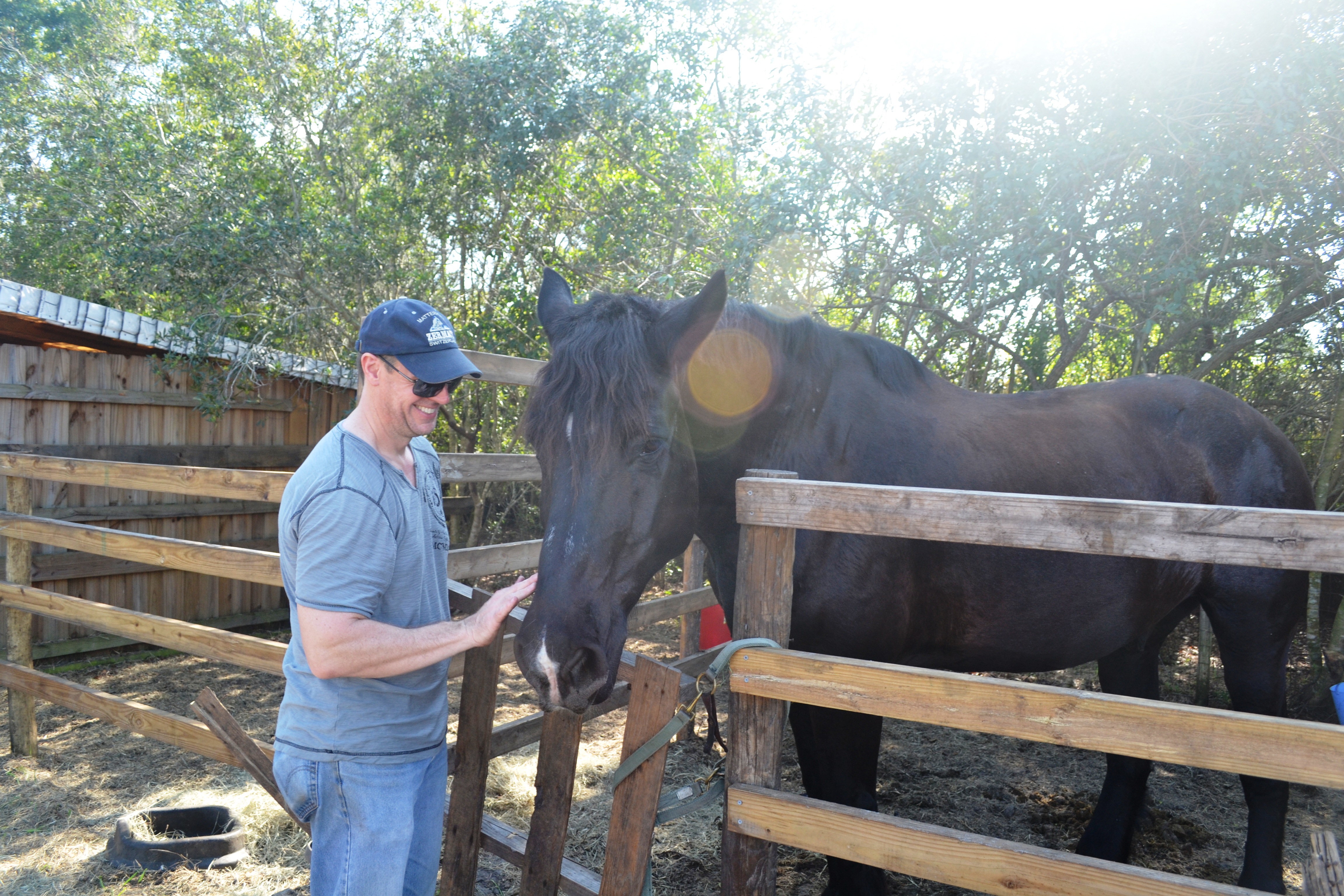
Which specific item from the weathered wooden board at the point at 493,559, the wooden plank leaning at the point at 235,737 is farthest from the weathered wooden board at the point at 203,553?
the wooden plank leaning at the point at 235,737

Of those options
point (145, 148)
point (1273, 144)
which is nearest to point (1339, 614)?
point (1273, 144)

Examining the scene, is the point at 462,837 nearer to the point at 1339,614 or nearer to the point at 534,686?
the point at 534,686

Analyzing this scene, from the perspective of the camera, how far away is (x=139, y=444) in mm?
7391

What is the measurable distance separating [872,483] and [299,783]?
203 centimetres

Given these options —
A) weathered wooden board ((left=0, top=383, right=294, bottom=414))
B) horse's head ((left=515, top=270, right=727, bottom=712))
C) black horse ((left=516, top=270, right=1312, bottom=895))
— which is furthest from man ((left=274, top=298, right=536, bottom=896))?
weathered wooden board ((left=0, top=383, right=294, bottom=414))

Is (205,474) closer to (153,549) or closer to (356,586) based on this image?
(153,549)

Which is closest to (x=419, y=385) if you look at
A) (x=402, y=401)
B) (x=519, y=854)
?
(x=402, y=401)

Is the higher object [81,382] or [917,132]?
[917,132]

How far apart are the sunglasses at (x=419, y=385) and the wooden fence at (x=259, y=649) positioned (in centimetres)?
72

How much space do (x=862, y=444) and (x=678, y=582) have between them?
743cm

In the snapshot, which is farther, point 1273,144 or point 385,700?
point 1273,144

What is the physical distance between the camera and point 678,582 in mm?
9945

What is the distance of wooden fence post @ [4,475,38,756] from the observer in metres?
4.68

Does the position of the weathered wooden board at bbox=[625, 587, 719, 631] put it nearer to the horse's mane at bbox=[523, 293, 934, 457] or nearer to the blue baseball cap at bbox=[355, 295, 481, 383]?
the horse's mane at bbox=[523, 293, 934, 457]
